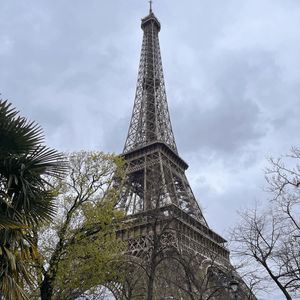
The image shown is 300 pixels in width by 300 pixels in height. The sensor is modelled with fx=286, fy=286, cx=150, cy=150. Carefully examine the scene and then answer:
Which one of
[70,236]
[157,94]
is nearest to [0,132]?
[70,236]

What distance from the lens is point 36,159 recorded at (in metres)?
8.70

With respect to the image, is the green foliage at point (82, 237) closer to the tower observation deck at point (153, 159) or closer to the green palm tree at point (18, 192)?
the green palm tree at point (18, 192)

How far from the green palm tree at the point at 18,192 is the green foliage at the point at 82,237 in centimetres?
288

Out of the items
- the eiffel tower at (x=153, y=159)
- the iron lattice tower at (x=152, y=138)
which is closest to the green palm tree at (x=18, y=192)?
the eiffel tower at (x=153, y=159)

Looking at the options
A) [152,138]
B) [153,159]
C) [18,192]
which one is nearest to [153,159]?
[153,159]

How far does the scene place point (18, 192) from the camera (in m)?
8.45

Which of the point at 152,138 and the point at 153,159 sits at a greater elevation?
the point at 152,138

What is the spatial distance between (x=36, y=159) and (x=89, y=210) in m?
5.61

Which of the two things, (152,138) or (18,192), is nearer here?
(18,192)

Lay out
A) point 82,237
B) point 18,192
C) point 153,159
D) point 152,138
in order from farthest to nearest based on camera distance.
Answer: point 152,138
point 153,159
point 82,237
point 18,192

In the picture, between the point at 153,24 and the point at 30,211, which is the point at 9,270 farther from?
the point at 153,24

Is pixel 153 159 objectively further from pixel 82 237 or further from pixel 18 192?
pixel 18 192

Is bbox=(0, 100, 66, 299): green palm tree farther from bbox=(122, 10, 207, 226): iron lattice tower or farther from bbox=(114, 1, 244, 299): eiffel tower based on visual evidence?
bbox=(122, 10, 207, 226): iron lattice tower

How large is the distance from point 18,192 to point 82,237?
5842mm
